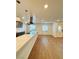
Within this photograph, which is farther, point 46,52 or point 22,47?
point 46,52

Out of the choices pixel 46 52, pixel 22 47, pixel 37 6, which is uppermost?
pixel 37 6

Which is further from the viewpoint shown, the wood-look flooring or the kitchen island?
the wood-look flooring

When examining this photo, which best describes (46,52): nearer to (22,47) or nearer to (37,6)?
(37,6)

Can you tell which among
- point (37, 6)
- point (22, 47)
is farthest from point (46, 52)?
point (22, 47)

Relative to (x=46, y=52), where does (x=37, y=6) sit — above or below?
above

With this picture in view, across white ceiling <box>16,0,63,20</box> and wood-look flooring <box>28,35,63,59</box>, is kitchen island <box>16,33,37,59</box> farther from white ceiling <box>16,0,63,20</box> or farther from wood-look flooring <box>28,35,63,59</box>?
white ceiling <box>16,0,63,20</box>

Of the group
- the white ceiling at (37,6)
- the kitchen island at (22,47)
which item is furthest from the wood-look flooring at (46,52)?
the white ceiling at (37,6)


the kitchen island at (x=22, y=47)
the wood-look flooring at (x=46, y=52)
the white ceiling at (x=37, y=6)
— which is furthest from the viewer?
the white ceiling at (x=37, y=6)

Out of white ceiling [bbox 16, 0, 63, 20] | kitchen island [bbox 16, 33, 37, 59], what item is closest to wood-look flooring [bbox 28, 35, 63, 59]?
kitchen island [bbox 16, 33, 37, 59]

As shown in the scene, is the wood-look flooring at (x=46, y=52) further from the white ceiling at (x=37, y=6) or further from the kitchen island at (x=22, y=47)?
the white ceiling at (x=37, y=6)
